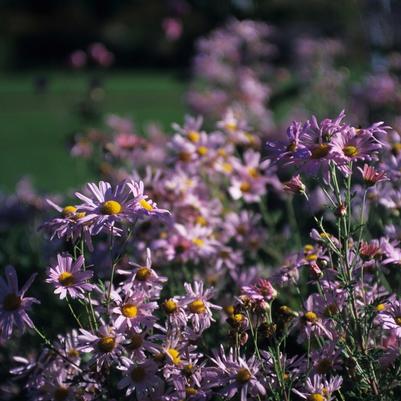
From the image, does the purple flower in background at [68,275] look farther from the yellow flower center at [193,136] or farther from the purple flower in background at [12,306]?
the yellow flower center at [193,136]

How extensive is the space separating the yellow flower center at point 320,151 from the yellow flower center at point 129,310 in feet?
1.80

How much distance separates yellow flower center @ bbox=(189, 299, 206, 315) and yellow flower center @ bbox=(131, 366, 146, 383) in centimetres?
20

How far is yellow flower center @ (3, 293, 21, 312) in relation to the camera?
72.4 inches

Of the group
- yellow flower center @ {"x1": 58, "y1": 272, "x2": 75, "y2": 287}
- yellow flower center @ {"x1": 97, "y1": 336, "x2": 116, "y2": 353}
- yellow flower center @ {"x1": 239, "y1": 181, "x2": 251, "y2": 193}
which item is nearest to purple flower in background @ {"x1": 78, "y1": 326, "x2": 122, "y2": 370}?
yellow flower center @ {"x1": 97, "y1": 336, "x2": 116, "y2": 353}

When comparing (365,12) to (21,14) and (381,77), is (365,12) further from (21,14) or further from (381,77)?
(21,14)

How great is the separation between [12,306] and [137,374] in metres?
0.34

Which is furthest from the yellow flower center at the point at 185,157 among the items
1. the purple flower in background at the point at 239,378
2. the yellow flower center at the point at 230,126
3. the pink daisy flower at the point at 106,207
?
the purple flower in background at the point at 239,378

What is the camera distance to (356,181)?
3.73 metres

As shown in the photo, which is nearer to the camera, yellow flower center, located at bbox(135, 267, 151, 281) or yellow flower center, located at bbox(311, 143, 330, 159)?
yellow flower center, located at bbox(311, 143, 330, 159)

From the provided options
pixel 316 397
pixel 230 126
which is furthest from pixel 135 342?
pixel 230 126

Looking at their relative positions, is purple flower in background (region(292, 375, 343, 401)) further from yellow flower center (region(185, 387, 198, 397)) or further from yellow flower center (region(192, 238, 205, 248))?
yellow flower center (region(192, 238, 205, 248))

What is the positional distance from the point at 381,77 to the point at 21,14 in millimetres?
30297

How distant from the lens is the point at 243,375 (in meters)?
1.74

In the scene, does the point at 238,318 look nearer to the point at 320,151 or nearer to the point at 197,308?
the point at 197,308
